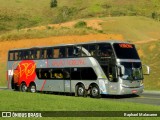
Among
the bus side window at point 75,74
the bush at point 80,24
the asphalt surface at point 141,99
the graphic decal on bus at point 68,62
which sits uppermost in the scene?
the bush at point 80,24

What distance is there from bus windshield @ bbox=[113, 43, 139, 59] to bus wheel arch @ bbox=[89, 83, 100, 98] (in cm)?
289

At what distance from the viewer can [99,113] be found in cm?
1363

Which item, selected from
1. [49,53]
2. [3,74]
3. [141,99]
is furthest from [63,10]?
[141,99]

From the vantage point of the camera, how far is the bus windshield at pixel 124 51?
86.0ft

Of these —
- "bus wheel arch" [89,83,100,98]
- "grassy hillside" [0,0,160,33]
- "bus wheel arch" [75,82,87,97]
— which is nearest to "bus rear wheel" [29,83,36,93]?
"bus wheel arch" [75,82,87,97]

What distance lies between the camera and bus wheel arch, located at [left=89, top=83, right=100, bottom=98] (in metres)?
27.0

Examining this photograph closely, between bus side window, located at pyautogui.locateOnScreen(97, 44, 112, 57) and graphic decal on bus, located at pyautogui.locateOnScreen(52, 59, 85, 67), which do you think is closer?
bus side window, located at pyautogui.locateOnScreen(97, 44, 112, 57)

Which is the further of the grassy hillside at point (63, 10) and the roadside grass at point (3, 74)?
the grassy hillside at point (63, 10)

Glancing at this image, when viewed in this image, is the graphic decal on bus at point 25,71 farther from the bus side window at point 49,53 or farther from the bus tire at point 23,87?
the bus side window at point 49,53

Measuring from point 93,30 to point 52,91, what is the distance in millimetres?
33386

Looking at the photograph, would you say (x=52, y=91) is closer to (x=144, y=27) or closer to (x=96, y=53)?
(x=96, y=53)

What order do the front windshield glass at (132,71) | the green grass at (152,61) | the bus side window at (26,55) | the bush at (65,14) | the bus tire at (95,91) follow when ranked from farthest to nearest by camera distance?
1. the bush at (65,14)
2. the green grass at (152,61)
3. the bus side window at (26,55)
4. the bus tire at (95,91)
5. the front windshield glass at (132,71)

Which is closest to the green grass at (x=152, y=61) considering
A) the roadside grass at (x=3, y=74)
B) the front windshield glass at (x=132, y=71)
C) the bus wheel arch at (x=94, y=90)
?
the front windshield glass at (x=132, y=71)

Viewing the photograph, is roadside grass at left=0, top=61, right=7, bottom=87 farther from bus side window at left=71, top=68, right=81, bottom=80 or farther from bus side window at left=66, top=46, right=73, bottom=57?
bus side window at left=71, top=68, right=81, bottom=80
